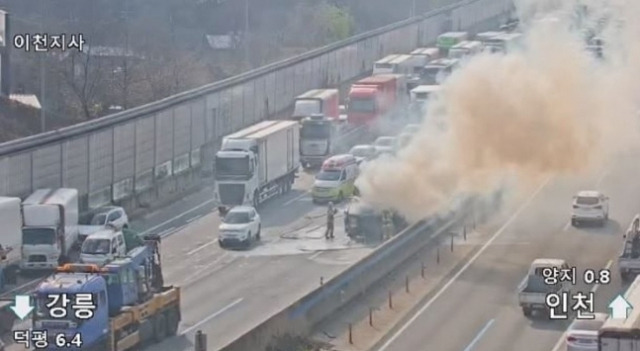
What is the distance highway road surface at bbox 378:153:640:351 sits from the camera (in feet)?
88.9

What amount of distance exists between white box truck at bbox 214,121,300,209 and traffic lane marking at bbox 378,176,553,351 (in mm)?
6631

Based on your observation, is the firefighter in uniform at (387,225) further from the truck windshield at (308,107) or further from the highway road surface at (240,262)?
the truck windshield at (308,107)

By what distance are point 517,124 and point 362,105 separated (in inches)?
600

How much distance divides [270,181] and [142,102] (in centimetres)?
1404

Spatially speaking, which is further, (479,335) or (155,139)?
(155,139)

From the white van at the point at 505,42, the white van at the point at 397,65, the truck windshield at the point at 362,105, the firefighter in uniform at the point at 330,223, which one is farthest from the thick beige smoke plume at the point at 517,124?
the white van at the point at 397,65

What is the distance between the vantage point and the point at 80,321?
2348 centimetres

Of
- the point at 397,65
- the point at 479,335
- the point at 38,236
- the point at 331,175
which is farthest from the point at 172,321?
the point at 397,65

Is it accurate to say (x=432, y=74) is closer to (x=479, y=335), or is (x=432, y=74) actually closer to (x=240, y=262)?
(x=240, y=262)

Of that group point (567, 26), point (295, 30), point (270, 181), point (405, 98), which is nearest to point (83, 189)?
point (270, 181)

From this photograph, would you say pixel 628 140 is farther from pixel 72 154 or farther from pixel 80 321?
pixel 80 321

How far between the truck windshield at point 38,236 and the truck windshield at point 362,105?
68.0ft

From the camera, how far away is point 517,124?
125 feet

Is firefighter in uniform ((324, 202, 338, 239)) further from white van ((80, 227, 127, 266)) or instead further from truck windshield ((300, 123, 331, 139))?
truck windshield ((300, 123, 331, 139))
